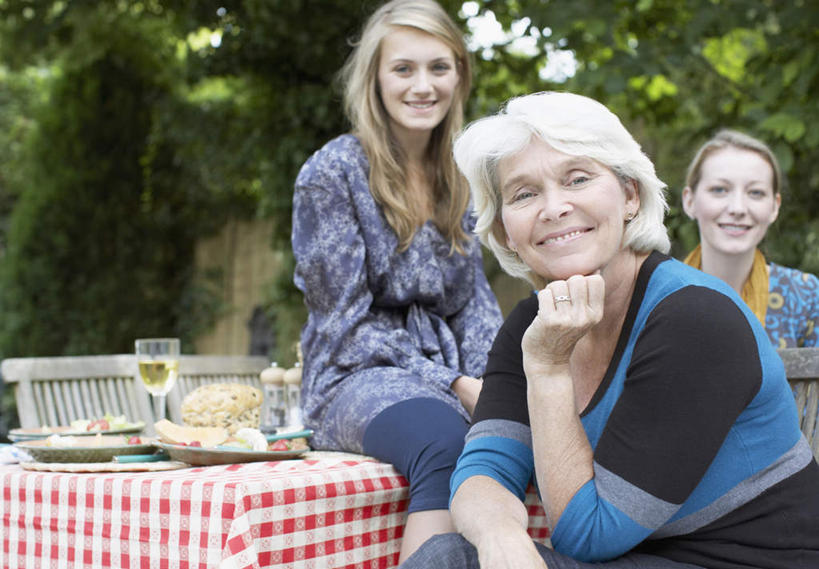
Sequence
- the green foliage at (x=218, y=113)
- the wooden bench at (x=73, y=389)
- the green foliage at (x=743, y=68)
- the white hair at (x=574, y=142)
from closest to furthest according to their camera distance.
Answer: the white hair at (x=574, y=142) < the wooden bench at (x=73, y=389) < the green foliage at (x=743, y=68) < the green foliage at (x=218, y=113)

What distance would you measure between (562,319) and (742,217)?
165 centimetres

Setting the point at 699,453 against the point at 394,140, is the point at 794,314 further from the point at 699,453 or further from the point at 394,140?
the point at 699,453

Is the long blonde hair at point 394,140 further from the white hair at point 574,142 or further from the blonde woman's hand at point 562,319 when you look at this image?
the blonde woman's hand at point 562,319

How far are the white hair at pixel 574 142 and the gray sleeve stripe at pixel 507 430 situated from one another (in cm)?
41

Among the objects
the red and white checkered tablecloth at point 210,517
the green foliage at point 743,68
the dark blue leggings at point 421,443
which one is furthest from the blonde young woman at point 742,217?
the red and white checkered tablecloth at point 210,517

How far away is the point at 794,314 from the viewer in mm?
2850

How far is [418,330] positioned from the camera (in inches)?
100

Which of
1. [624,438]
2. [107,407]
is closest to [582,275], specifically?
[624,438]

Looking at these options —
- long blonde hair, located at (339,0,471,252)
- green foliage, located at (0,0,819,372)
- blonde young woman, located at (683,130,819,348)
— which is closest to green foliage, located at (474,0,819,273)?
green foliage, located at (0,0,819,372)

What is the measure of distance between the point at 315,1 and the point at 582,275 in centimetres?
488

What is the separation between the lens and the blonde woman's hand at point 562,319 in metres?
1.58

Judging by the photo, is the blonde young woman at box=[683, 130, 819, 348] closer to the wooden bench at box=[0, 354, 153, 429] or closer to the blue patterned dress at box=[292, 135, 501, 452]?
the blue patterned dress at box=[292, 135, 501, 452]

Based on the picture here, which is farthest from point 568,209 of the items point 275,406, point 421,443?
point 275,406

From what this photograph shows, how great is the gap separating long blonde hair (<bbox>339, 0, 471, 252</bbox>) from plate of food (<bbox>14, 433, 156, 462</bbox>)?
2.98 ft
